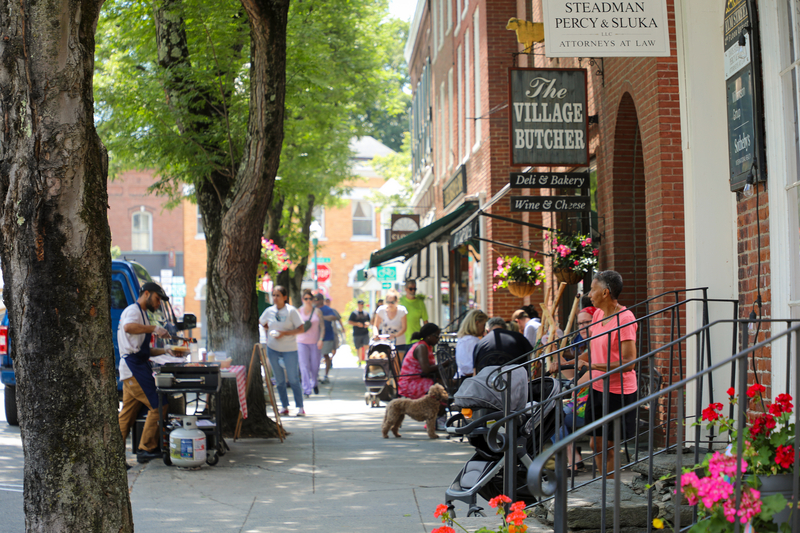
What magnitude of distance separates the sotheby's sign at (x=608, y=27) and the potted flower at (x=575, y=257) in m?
3.54

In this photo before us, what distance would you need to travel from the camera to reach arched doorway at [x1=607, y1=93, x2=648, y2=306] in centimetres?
953

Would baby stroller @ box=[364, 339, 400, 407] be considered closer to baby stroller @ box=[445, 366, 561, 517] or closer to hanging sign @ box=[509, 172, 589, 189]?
hanging sign @ box=[509, 172, 589, 189]

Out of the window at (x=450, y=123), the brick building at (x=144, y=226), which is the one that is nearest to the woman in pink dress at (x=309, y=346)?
the window at (x=450, y=123)

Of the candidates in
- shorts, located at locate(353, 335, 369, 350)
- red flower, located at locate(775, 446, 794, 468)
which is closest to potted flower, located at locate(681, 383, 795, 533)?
red flower, located at locate(775, 446, 794, 468)

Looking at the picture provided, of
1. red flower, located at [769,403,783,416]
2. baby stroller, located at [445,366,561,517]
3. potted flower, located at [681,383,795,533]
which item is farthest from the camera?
baby stroller, located at [445,366,561,517]

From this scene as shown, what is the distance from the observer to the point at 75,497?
4168 millimetres

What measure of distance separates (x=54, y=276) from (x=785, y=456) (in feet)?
11.6

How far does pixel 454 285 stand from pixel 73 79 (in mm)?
17973

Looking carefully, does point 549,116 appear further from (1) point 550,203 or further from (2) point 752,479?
(2) point 752,479

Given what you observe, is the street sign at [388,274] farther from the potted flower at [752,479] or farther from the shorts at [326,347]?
the potted flower at [752,479]

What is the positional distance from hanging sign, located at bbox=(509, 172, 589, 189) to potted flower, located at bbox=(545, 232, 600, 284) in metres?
0.70

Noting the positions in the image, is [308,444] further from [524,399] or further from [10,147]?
[10,147]

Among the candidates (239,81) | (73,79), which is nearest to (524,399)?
(73,79)

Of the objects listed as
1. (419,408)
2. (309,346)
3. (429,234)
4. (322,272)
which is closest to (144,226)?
(322,272)
